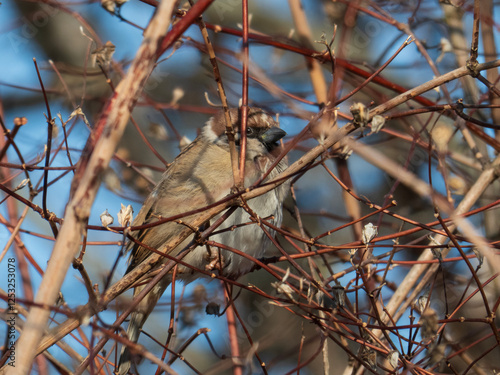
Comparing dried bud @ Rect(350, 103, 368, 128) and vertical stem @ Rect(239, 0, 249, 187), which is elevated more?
vertical stem @ Rect(239, 0, 249, 187)

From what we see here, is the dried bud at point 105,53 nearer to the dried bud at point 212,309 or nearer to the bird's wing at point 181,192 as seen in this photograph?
the bird's wing at point 181,192

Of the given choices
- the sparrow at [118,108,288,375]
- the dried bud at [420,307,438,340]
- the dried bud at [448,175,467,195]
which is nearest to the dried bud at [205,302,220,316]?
the sparrow at [118,108,288,375]

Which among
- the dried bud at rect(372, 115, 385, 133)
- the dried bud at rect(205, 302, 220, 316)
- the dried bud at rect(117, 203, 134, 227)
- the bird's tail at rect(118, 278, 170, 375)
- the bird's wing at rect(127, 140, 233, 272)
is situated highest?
the bird's wing at rect(127, 140, 233, 272)

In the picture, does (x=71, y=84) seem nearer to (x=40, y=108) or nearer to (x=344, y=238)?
(x=40, y=108)

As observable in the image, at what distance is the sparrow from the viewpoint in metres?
3.54

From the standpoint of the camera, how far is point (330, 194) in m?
6.02

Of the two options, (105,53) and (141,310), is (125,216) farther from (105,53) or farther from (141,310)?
(141,310)

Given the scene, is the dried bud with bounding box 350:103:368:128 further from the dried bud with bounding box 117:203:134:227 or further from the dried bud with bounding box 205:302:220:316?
the dried bud with bounding box 205:302:220:316

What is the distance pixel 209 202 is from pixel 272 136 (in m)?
0.83

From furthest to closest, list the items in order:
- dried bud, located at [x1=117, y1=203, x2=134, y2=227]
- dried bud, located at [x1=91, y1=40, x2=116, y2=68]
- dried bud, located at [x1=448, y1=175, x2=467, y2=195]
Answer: dried bud, located at [x1=448, y1=175, x2=467, y2=195], dried bud, located at [x1=91, y1=40, x2=116, y2=68], dried bud, located at [x1=117, y1=203, x2=134, y2=227]

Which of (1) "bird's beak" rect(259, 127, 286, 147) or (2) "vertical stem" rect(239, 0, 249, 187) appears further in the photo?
(1) "bird's beak" rect(259, 127, 286, 147)

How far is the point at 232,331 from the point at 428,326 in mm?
1514

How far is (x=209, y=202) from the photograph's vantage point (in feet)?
11.2

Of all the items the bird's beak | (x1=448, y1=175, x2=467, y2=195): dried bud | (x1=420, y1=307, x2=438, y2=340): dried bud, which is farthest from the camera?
the bird's beak
